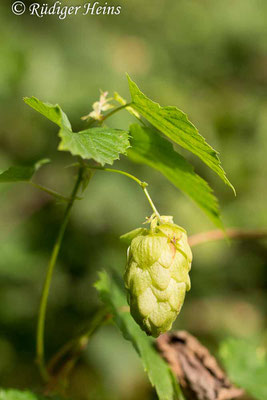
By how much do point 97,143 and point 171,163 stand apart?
9.7 inches

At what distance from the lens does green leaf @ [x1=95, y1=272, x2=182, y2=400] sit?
1.01m

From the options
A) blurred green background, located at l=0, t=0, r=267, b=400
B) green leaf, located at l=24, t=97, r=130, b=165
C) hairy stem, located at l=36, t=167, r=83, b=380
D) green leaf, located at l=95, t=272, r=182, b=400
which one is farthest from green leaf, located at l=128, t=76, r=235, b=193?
blurred green background, located at l=0, t=0, r=267, b=400

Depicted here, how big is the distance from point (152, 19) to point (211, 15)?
0.50 m

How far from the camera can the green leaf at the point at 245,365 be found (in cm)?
132

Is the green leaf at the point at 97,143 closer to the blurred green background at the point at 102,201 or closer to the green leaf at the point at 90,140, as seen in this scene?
the green leaf at the point at 90,140

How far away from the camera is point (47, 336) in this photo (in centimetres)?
265

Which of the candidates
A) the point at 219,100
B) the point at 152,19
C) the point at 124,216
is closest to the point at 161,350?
the point at 124,216

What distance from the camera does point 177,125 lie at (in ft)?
2.70

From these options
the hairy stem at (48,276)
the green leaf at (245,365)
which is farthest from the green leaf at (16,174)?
the green leaf at (245,365)

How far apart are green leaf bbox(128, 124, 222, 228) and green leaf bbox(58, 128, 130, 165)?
0.15 meters

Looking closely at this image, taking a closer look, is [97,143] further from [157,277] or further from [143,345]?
[143,345]

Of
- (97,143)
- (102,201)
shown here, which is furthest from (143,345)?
(102,201)

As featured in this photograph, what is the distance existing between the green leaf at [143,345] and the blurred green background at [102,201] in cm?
120

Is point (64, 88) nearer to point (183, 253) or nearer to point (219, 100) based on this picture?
point (219, 100)
